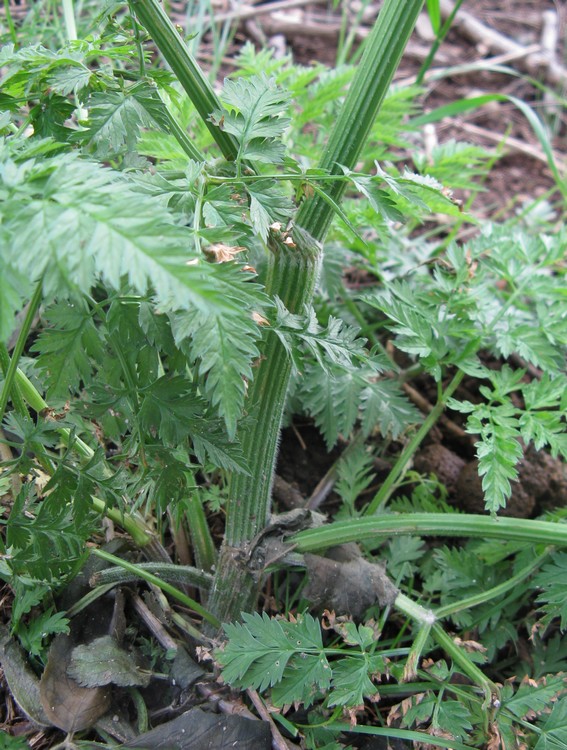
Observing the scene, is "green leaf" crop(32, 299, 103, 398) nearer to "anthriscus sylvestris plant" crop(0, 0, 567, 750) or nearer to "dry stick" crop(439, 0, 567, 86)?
"anthriscus sylvestris plant" crop(0, 0, 567, 750)

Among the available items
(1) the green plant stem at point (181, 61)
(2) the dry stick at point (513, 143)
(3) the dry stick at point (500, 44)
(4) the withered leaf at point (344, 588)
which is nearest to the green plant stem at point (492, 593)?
(4) the withered leaf at point (344, 588)

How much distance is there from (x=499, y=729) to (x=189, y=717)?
72 cm

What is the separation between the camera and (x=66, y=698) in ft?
4.94

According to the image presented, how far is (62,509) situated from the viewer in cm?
140

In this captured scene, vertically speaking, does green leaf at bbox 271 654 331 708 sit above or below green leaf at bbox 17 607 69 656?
below

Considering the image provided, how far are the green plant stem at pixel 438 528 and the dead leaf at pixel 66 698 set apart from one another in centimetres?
63

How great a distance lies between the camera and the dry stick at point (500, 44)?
4.05 m

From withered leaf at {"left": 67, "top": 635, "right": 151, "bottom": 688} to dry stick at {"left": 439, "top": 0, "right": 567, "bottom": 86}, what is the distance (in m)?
4.03

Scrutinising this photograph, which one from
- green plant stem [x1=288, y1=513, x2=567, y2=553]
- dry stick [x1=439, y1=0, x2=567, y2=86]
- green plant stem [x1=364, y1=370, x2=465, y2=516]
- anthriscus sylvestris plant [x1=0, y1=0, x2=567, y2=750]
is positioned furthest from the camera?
dry stick [x1=439, y1=0, x2=567, y2=86]

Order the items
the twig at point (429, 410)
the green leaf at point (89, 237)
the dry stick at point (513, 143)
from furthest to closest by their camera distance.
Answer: the dry stick at point (513, 143) → the twig at point (429, 410) → the green leaf at point (89, 237)

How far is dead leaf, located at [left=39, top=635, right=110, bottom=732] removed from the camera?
1479 mm

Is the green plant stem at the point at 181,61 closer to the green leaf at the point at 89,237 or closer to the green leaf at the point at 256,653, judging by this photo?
the green leaf at the point at 89,237

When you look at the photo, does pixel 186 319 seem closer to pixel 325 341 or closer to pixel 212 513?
pixel 325 341

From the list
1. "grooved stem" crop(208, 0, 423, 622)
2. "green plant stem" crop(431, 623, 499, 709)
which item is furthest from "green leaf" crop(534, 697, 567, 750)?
"grooved stem" crop(208, 0, 423, 622)
